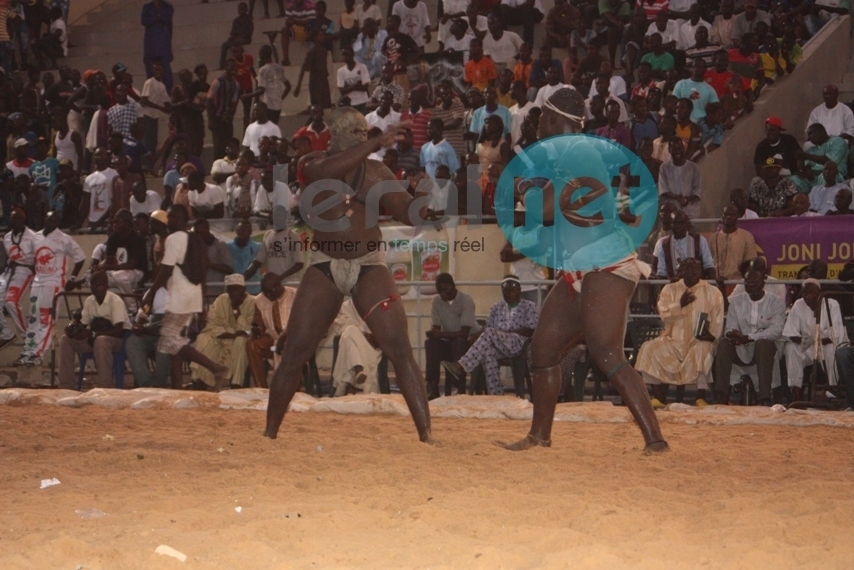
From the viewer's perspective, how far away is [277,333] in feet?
42.5

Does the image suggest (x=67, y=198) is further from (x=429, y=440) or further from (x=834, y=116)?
(x=429, y=440)

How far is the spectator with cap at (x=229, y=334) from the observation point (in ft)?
42.5

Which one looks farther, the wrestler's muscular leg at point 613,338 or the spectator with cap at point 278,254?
the spectator with cap at point 278,254

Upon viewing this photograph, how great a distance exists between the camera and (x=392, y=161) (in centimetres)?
1570

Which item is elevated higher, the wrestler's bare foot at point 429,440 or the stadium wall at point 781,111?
the stadium wall at point 781,111

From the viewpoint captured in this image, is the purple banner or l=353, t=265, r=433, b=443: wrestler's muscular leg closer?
l=353, t=265, r=433, b=443: wrestler's muscular leg

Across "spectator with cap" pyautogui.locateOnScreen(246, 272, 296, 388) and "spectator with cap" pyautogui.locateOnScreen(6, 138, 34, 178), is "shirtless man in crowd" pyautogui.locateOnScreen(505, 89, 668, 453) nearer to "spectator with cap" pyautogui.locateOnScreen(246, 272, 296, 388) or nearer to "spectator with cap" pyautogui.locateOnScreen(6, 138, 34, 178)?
"spectator with cap" pyautogui.locateOnScreen(246, 272, 296, 388)

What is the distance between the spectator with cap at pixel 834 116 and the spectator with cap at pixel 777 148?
1.49 ft

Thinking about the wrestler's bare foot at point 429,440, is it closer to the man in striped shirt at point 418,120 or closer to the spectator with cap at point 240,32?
the man in striped shirt at point 418,120

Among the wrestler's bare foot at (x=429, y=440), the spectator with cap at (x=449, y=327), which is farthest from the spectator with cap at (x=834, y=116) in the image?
the wrestler's bare foot at (x=429, y=440)

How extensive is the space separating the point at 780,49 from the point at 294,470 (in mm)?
12196

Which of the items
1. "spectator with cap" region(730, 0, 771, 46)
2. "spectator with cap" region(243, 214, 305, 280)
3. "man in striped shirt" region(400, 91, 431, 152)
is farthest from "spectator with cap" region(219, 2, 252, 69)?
"spectator with cap" region(730, 0, 771, 46)

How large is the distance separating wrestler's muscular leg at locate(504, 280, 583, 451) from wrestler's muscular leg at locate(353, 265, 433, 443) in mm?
653

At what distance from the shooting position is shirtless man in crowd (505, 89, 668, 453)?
22.5 feet
